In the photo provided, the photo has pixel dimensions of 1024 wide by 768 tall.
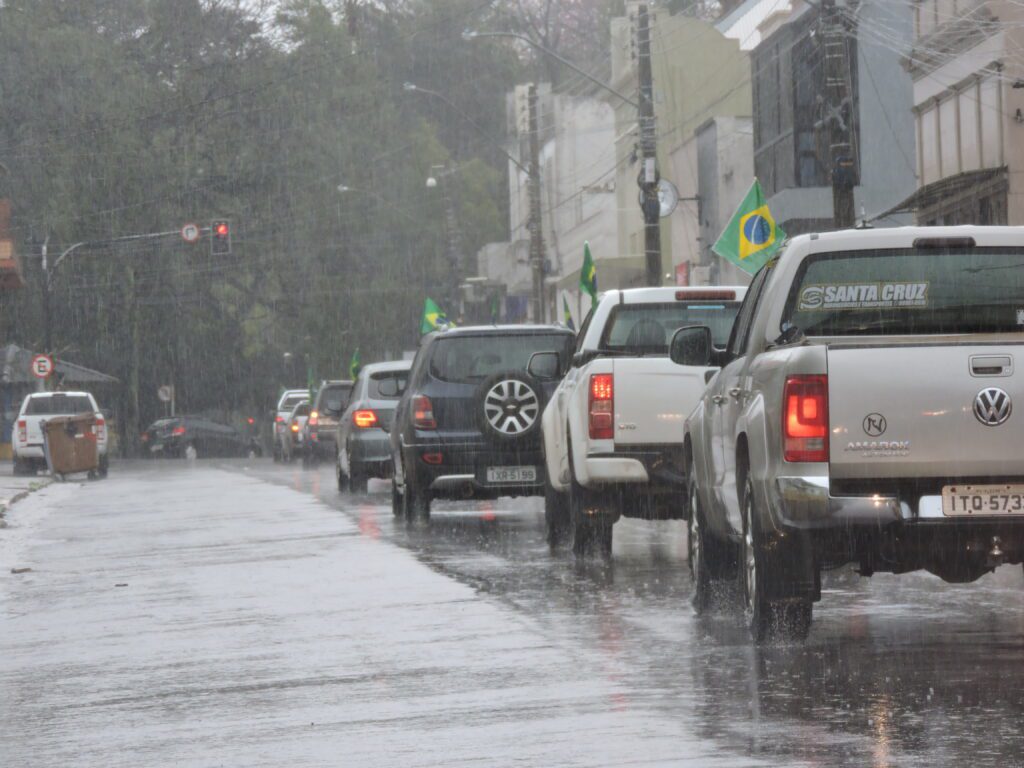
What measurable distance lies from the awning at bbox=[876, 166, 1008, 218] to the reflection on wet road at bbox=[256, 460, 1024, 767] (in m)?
18.4

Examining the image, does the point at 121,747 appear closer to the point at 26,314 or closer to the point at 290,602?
the point at 290,602

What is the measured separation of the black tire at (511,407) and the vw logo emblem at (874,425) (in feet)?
32.5

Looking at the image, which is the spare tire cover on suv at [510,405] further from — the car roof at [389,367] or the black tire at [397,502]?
the car roof at [389,367]

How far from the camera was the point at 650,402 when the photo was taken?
14.4 metres

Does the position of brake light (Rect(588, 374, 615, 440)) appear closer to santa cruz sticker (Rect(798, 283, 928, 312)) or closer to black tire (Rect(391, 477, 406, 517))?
santa cruz sticker (Rect(798, 283, 928, 312))

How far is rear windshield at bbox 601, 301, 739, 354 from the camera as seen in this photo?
15.2m

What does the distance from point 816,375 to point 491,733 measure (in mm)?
2295

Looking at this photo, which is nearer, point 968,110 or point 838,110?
point 838,110

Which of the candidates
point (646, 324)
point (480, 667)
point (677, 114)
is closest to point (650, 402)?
point (646, 324)

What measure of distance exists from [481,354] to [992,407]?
1129cm

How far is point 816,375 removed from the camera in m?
9.11

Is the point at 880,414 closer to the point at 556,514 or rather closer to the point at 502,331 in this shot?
the point at 556,514

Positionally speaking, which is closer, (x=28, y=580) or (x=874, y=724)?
(x=874, y=724)

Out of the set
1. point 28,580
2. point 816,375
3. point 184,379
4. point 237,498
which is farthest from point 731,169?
point 184,379
